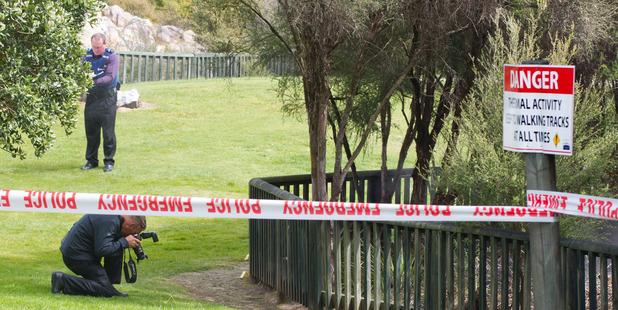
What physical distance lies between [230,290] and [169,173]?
22.3 feet

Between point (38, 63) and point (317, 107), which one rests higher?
point (38, 63)

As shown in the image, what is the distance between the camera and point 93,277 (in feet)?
21.6

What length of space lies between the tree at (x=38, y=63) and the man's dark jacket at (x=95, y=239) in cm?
134

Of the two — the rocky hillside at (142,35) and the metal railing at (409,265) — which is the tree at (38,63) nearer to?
the metal railing at (409,265)

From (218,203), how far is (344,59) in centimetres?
508

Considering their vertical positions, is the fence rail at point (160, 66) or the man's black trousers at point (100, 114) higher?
the fence rail at point (160, 66)

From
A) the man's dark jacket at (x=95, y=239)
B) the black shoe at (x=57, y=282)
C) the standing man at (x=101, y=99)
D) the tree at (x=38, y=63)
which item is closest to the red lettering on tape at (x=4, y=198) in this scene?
the black shoe at (x=57, y=282)

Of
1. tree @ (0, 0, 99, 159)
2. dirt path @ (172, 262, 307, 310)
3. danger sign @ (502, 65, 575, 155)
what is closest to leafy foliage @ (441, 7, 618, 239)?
danger sign @ (502, 65, 575, 155)

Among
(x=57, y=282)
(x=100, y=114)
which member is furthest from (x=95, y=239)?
(x=100, y=114)

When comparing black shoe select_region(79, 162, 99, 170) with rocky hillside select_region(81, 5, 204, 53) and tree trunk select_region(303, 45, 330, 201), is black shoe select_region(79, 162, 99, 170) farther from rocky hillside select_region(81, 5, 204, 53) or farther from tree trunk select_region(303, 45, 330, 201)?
rocky hillside select_region(81, 5, 204, 53)

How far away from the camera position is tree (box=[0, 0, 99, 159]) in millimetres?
6840

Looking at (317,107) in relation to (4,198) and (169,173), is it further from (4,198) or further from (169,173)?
(169,173)

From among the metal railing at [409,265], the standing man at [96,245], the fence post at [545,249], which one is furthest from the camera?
the standing man at [96,245]

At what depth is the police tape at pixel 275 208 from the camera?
4.32 metres
